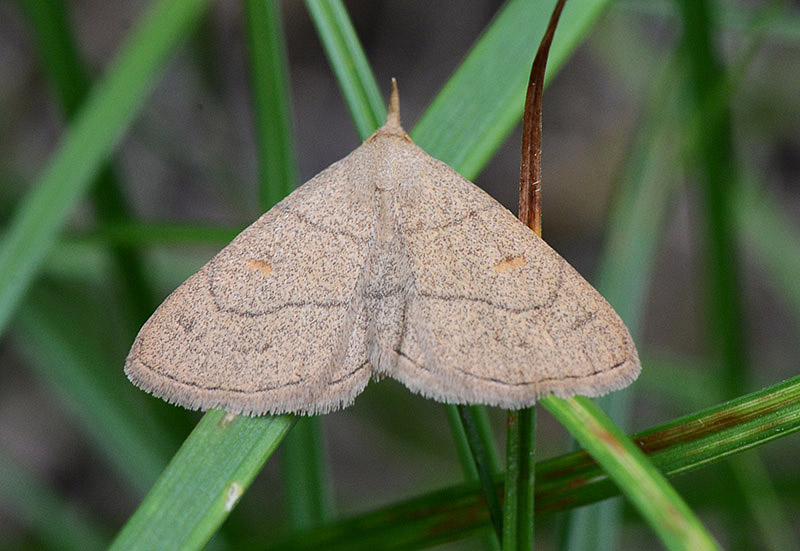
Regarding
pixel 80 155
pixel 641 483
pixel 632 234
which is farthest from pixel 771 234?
pixel 80 155

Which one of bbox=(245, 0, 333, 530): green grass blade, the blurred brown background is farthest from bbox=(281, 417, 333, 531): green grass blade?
the blurred brown background

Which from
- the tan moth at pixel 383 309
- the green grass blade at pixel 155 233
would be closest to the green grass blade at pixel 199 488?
the tan moth at pixel 383 309

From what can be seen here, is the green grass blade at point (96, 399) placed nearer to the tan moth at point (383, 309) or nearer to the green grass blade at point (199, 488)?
the tan moth at point (383, 309)

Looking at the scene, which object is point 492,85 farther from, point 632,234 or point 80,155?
point 80,155

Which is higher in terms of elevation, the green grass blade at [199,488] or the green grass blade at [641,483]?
the green grass blade at [641,483]

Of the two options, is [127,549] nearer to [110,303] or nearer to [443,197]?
[443,197]

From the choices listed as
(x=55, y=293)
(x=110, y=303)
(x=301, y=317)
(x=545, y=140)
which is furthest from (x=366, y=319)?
(x=545, y=140)
